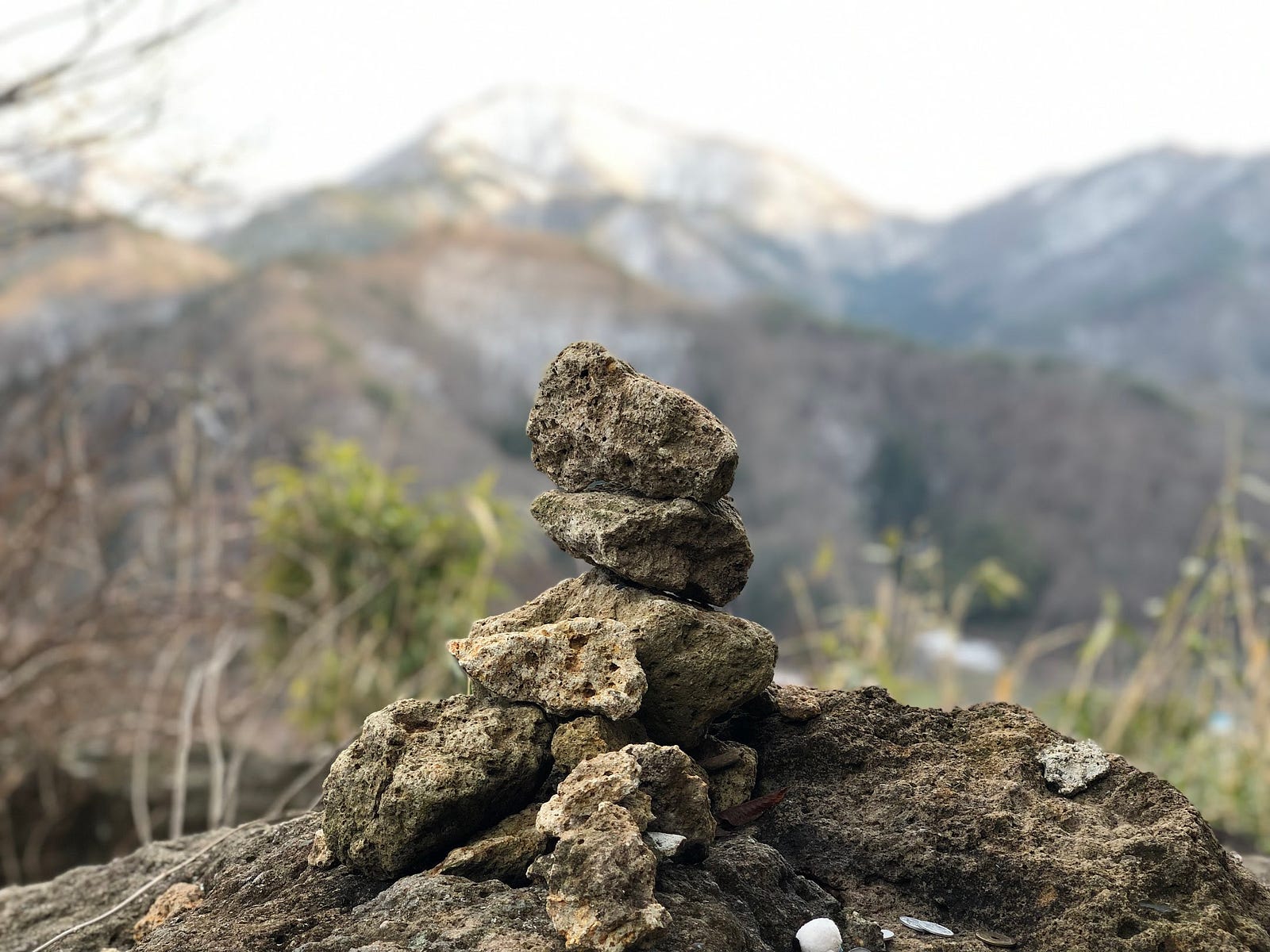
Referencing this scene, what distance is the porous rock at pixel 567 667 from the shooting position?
1.31m

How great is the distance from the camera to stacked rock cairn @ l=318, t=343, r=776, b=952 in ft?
3.82

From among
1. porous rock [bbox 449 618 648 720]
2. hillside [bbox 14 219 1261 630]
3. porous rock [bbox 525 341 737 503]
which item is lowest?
hillside [bbox 14 219 1261 630]

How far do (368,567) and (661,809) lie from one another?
5.76 meters

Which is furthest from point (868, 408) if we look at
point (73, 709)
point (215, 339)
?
point (73, 709)

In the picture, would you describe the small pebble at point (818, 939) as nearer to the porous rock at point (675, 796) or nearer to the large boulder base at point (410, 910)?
the large boulder base at point (410, 910)

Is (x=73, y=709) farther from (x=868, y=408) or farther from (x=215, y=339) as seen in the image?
(x=868, y=408)

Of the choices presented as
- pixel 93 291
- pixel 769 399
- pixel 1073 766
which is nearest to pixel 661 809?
pixel 1073 766

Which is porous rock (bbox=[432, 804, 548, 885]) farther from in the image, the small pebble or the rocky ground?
the small pebble

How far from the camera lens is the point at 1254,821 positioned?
4.79 metres

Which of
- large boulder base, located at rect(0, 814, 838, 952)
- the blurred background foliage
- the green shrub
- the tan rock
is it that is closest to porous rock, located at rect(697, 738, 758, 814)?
large boulder base, located at rect(0, 814, 838, 952)

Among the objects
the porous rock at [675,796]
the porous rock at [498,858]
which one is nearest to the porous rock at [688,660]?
the porous rock at [675,796]

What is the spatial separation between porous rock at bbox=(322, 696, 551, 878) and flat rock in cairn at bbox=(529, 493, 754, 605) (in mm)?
264

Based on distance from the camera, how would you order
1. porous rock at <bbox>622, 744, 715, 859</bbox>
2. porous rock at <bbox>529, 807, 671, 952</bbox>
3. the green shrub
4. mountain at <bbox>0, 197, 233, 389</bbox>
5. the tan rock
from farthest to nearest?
mountain at <bbox>0, 197, 233, 389</bbox> < the green shrub < the tan rock < porous rock at <bbox>622, 744, 715, 859</bbox> < porous rock at <bbox>529, 807, 671, 952</bbox>

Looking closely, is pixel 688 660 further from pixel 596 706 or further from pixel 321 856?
pixel 321 856
